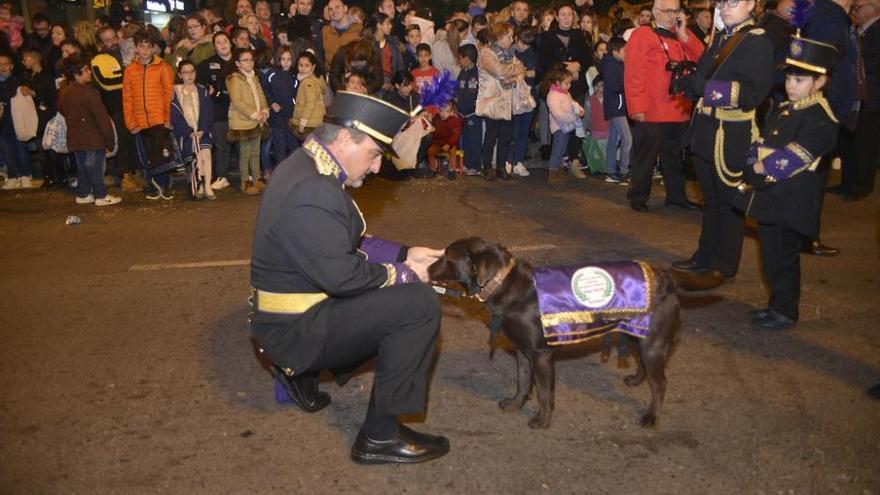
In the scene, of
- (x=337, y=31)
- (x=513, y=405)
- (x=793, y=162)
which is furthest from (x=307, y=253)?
(x=337, y=31)

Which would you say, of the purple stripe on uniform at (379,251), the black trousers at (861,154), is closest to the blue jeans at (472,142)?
the black trousers at (861,154)

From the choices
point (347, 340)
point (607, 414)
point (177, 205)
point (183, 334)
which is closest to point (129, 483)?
point (347, 340)

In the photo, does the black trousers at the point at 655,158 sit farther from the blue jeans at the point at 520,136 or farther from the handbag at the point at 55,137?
the handbag at the point at 55,137

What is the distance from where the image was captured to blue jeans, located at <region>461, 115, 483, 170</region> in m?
11.4

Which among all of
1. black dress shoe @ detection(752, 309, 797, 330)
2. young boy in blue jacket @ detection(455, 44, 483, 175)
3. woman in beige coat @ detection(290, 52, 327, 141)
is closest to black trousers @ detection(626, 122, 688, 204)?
young boy in blue jacket @ detection(455, 44, 483, 175)

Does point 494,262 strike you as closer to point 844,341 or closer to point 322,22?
point 844,341

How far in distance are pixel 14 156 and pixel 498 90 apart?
273 inches

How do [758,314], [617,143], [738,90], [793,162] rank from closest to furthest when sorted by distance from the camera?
[793,162] < [758,314] < [738,90] < [617,143]

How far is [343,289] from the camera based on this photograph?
13.1 feet

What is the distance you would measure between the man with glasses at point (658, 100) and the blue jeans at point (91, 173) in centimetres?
661

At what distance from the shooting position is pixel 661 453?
4246 millimetres

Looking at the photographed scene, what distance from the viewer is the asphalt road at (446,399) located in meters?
4.10

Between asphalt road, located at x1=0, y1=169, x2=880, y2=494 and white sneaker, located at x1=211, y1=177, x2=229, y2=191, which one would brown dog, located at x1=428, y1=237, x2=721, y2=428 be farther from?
white sneaker, located at x1=211, y1=177, x2=229, y2=191

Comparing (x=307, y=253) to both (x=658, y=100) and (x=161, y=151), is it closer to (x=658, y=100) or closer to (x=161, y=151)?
(x=658, y=100)
